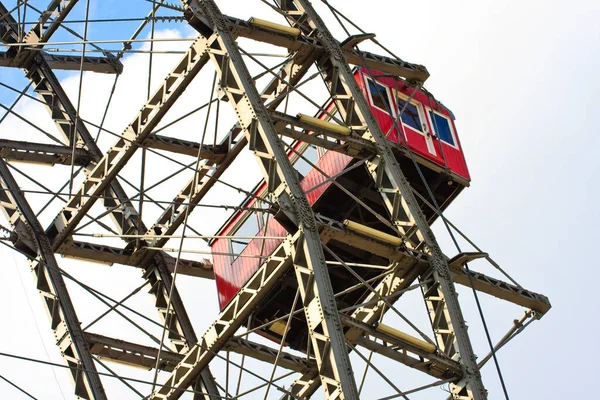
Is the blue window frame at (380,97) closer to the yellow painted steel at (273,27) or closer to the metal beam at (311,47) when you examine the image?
the metal beam at (311,47)

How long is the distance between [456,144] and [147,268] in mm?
6888

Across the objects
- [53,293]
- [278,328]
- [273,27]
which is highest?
[273,27]

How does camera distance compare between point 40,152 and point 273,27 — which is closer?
point 273,27

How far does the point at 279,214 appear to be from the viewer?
20766 mm

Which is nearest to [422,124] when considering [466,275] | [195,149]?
[195,149]

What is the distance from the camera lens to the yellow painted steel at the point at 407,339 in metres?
21.2

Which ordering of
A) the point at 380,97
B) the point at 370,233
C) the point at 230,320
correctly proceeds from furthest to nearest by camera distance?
the point at 380,97
the point at 230,320
the point at 370,233

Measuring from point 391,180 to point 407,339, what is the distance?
3.17 metres

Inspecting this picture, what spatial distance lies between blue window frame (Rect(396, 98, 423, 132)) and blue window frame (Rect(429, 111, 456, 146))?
0.40 metres

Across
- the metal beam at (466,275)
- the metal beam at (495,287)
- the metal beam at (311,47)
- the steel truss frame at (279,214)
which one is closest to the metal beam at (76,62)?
the steel truss frame at (279,214)

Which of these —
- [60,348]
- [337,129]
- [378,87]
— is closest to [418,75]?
[378,87]

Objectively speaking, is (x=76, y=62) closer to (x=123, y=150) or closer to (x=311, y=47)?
(x=123, y=150)

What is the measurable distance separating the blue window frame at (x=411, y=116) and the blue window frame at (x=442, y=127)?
399 millimetres

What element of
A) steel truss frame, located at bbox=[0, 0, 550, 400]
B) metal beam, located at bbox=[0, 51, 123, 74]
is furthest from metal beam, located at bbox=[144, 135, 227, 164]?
metal beam, located at bbox=[0, 51, 123, 74]
